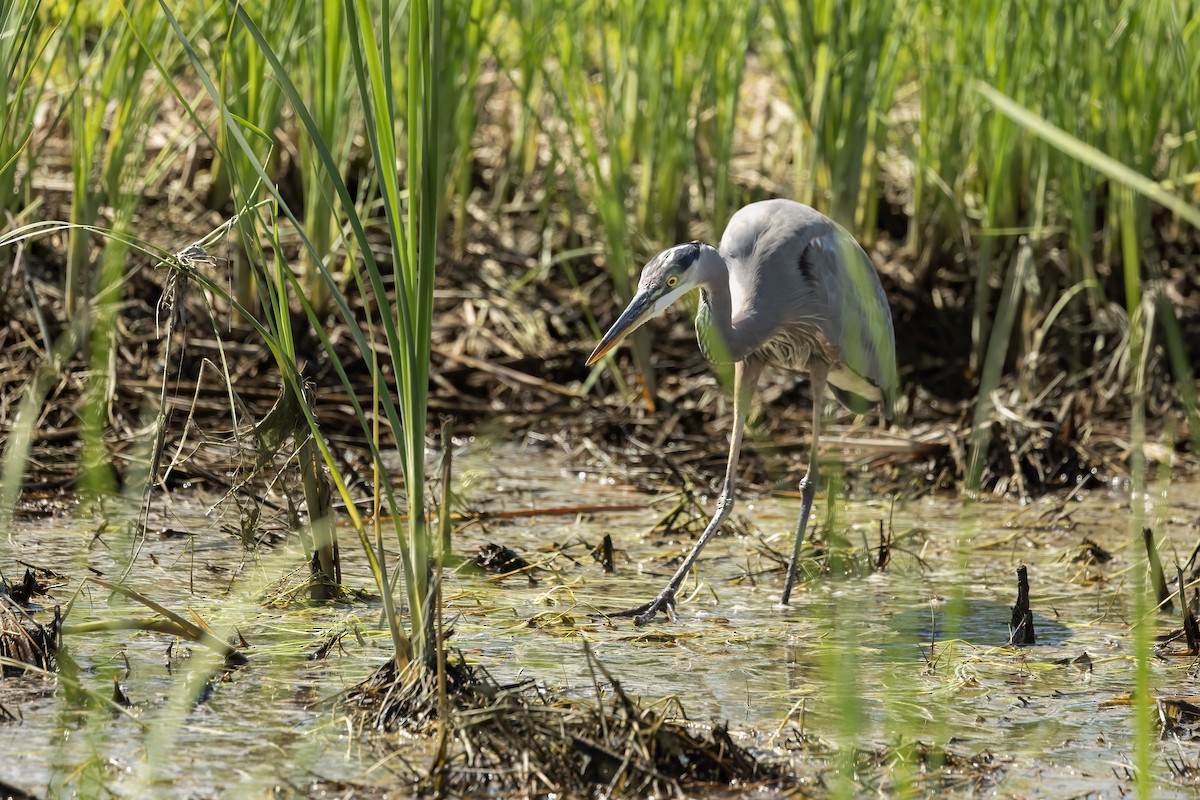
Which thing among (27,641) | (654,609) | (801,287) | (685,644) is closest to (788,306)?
(801,287)

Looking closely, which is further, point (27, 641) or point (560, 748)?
point (27, 641)

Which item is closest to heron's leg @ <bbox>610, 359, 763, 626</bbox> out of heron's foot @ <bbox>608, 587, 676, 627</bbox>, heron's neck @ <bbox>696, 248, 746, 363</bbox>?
heron's foot @ <bbox>608, 587, 676, 627</bbox>

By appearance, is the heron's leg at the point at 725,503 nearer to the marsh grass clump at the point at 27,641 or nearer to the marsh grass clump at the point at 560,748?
the marsh grass clump at the point at 560,748

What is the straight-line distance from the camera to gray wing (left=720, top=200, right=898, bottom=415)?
428 centimetres

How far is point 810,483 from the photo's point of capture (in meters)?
4.37

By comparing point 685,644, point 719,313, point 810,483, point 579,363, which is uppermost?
point 719,313

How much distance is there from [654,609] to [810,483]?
3.49ft

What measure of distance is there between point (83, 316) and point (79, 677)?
2.11 m

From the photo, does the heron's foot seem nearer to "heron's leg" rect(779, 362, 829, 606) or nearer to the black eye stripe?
"heron's leg" rect(779, 362, 829, 606)

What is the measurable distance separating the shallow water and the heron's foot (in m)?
0.04

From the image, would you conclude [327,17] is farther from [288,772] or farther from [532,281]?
[288,772]

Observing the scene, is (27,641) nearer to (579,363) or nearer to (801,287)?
(801,287)

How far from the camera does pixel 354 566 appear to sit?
374 centimetres

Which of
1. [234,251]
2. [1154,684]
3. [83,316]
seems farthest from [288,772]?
[234,251]
